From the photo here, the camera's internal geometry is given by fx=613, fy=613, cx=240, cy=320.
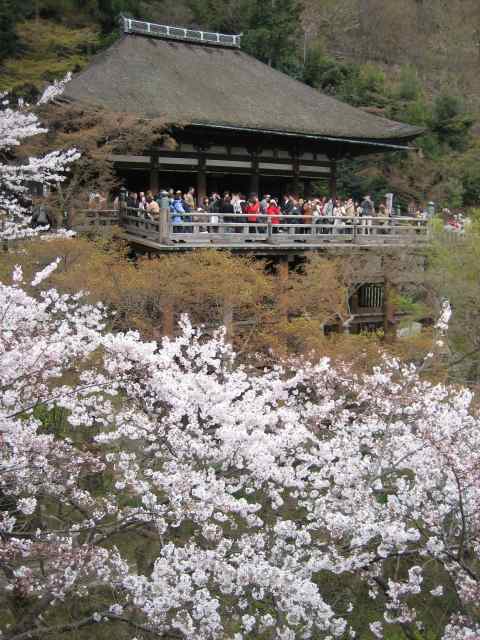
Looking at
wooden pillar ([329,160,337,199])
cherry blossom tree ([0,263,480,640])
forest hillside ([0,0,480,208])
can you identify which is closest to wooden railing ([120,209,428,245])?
wooden pillar ([329,160,337,199])

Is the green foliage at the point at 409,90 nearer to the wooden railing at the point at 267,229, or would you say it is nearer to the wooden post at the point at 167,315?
the wooden railing at the point at 267,229

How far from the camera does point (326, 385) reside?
29.3 ft

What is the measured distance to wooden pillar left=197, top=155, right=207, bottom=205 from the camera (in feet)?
50.9

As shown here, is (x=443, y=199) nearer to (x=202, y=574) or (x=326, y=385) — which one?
(x=326, y=385)

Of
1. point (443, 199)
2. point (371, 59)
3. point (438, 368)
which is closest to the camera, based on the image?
point (438, 368)

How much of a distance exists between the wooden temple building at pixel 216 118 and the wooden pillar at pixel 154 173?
0.02 m

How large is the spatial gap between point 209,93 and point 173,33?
4.08 m

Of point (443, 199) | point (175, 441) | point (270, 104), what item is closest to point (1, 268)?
point (175, 441)

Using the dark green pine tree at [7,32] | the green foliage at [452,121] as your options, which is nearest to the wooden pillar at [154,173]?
the dark green pine tree at [7,32]

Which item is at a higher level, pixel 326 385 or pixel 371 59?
pixel 371 59

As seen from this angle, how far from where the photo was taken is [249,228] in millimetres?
13461

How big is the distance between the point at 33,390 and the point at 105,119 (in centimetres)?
846

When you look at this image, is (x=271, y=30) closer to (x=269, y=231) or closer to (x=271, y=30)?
(x=271, y=30)

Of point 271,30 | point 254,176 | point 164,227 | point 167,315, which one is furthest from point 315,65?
point 167,315
